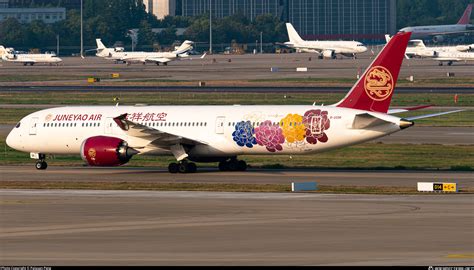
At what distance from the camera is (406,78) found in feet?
474

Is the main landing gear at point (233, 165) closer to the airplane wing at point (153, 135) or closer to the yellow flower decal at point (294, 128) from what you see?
the airplane wing at point (153, 135)

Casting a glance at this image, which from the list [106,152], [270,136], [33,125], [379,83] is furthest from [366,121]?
[33,125]

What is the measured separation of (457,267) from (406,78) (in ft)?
391

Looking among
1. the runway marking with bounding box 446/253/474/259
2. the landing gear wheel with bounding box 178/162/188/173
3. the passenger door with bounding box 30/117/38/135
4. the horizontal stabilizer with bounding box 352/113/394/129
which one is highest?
the horizontal stabilizer with bounding box 352/113/394/129

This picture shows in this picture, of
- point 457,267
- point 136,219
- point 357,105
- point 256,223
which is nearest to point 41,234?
point 136,219

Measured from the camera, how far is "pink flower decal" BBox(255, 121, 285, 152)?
182 feet

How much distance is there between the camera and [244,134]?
56.5 m

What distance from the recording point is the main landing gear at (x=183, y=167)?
189ft

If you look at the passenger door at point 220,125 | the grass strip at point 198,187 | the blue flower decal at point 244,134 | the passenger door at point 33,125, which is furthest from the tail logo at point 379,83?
the passenger door at point 33,125

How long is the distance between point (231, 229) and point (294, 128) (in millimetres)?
19718

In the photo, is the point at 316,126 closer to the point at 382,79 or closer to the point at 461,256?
the point at 382,79

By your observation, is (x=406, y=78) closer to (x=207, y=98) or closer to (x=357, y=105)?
(x=207, y=98)

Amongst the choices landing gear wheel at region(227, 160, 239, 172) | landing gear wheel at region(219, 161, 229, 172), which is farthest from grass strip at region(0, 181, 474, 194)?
landing gear wheel at region(219, 161, 229, 172)

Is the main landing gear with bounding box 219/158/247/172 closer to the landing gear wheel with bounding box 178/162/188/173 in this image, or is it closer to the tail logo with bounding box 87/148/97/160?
the landing gear wheel with bounding box 178/162/188/173
